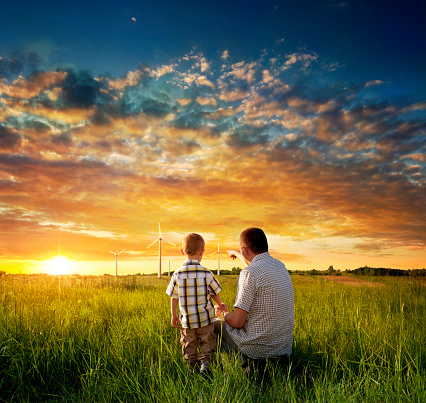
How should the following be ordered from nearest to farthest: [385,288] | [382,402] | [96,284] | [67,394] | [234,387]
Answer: [382,402], [234,387], [67,394], [385,288], [96,284]

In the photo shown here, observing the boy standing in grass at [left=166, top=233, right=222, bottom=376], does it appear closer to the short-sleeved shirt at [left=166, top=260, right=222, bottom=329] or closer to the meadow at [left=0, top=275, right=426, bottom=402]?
the short-sleeved shirt at [left=166, top=260, right=222, bottom=329]

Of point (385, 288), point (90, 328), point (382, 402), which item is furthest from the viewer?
point (385, 288)

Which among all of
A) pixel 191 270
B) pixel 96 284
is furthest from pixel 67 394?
pixel 96 284

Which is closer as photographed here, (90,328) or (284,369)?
(284,369)

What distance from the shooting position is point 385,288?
507 inches

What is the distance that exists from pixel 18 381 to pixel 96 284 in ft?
42.8

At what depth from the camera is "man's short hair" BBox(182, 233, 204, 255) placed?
5195 mm

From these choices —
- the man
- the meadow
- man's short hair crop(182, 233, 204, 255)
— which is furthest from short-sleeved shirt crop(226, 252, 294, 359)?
man's short hair crop(182, 233, 204, 255)

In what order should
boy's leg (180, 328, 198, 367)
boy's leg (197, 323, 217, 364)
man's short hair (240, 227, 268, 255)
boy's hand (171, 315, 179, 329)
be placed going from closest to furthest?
man's short hair (240, 227, 268, 255) < boy's leg (197, 323, 217, 364) < boy's leg (180, 328, 198, 367) < boy's hand (171, 315, 179, 329)

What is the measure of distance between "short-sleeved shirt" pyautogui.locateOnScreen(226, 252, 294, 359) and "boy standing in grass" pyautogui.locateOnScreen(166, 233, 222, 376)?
2.25 feet

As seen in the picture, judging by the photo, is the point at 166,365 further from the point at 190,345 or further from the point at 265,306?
the point at 265,306

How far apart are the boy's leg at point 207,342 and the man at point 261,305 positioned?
1.81ft

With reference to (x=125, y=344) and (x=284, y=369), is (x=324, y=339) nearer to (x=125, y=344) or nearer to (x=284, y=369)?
(x=284, y=369)

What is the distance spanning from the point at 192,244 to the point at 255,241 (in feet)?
3.95
